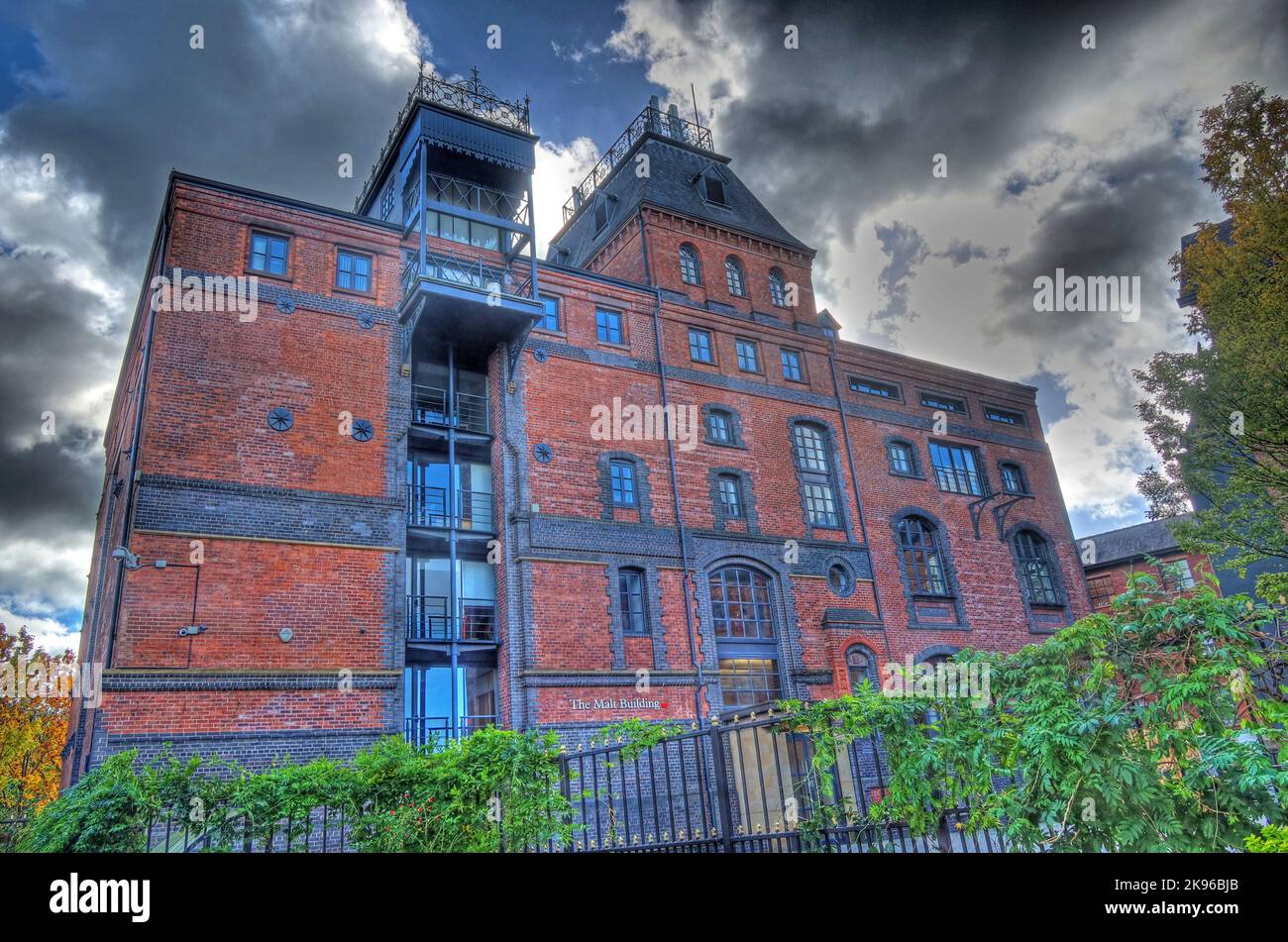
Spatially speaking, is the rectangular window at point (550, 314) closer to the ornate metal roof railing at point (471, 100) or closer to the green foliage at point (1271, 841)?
Result: the ornate metal roof railing at point (471, 100)

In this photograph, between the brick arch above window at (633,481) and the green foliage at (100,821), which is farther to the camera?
the brick arch above window at (633,481)

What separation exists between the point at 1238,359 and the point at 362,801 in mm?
14941

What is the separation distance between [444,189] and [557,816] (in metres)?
17.0

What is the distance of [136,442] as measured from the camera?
14930 millimetres

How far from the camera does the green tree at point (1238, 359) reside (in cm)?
1305

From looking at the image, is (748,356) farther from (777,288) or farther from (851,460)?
(851,460)

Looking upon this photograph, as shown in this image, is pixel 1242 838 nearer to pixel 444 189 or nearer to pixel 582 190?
pixel 444 189

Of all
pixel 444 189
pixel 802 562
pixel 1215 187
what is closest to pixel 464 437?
pixel 444 189

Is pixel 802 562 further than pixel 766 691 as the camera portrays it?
Yes

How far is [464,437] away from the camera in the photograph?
60.1 feet

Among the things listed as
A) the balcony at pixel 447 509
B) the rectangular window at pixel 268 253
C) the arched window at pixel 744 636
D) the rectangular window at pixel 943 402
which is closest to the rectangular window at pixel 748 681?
the arched window at pixel 744 636

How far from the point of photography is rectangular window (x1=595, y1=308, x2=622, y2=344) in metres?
20.9

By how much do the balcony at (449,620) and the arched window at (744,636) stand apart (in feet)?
17.7

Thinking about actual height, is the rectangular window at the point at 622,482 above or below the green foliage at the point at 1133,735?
above
